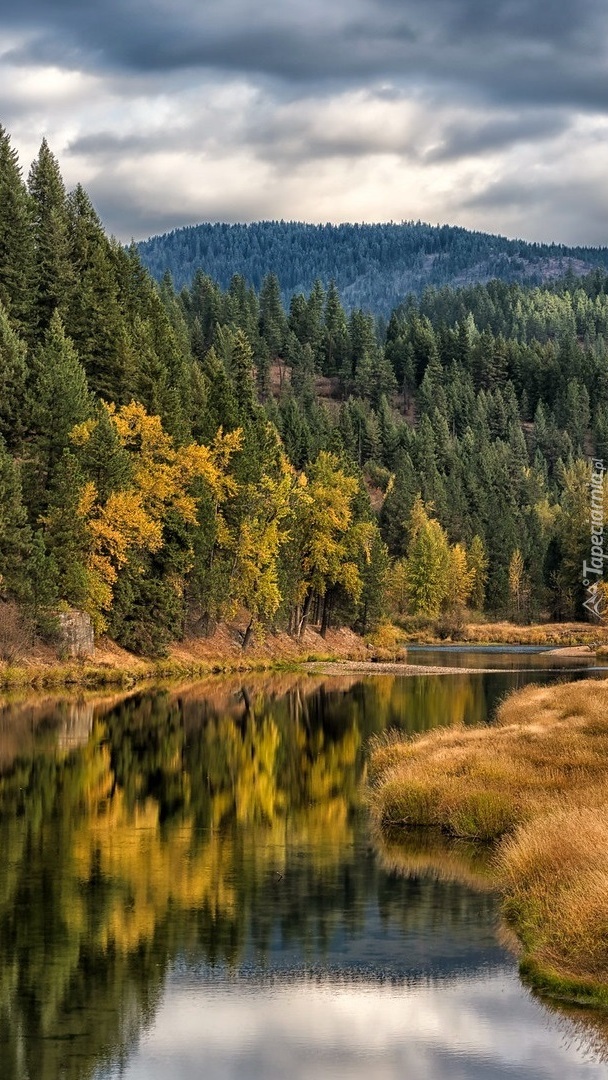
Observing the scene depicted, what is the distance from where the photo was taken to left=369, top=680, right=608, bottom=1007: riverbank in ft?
70.6

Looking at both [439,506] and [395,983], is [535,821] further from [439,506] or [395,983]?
[439,506]

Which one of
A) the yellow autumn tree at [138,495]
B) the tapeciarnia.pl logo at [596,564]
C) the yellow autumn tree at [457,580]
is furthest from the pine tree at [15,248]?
the yellow autumn tree at [457,580]

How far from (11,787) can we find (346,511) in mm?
65328

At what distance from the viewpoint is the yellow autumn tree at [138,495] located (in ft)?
255

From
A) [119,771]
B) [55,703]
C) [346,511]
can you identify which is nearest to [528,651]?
[346,511]

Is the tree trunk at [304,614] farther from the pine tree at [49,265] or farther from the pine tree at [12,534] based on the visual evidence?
the pine tree at [12,534]

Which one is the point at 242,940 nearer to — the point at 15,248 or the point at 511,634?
the point at 15,248

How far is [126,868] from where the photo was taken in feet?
98.7

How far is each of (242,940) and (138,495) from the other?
5841 cm

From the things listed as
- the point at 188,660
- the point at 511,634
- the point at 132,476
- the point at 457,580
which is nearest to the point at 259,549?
the point at 188,660

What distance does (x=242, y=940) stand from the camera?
2441 centimetres

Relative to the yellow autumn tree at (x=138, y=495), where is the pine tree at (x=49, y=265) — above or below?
above

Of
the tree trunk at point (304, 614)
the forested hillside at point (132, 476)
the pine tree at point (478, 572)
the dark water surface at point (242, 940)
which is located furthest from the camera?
the pine tree at point (478, 572)

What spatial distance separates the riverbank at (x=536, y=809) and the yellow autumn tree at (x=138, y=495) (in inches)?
1234
